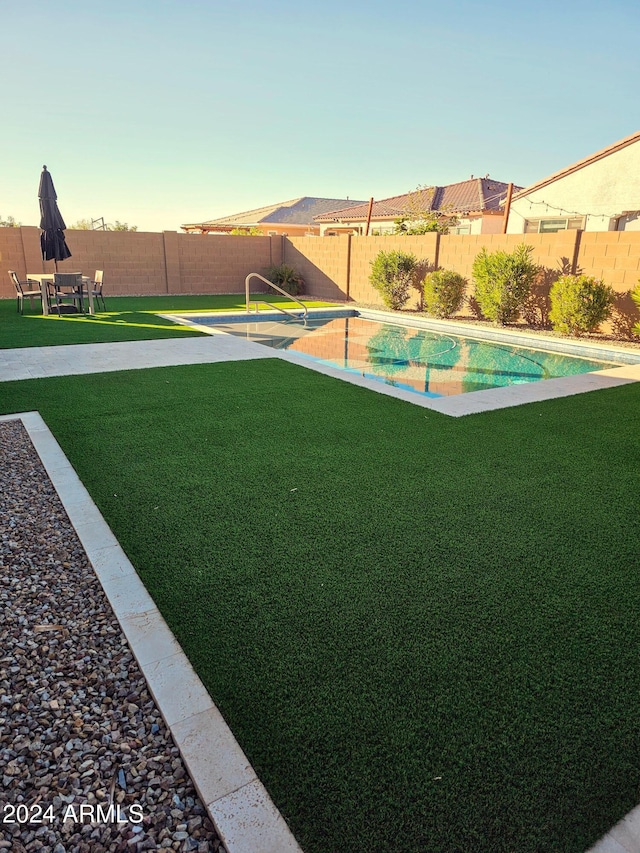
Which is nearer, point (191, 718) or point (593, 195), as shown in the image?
point (191, 718)

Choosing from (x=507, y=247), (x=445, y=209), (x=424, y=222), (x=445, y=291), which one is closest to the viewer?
(x=507, y=247)

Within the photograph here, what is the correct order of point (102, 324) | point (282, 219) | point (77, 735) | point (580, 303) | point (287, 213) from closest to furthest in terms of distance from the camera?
1. point (77, 735)
2. point (580, 303)
3. point (102, 324)
4. point (282, 219)
5. point (287, 213)

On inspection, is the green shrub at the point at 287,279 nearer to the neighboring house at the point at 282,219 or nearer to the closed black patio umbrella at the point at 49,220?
the closed black patio umbrella at the point at 49,220

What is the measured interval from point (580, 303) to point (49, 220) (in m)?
11.7

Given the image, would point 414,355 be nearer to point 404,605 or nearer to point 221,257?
point 404,605

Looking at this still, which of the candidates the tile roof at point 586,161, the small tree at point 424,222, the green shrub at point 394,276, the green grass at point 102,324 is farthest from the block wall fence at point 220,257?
the tile roof at point 586,161

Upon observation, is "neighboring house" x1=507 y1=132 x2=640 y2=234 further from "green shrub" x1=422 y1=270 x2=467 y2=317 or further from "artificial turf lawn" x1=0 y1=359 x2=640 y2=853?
"artificial turf lawn" x1=0 y1=359 x2=640 y2=853

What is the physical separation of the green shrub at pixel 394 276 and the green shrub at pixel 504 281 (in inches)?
95.8

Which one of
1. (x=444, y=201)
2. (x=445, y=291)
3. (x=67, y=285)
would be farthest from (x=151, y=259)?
(x=444, y=201)

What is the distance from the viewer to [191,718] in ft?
6.29

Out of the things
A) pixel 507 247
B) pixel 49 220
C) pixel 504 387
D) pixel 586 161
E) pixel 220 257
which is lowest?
pixel 504 387

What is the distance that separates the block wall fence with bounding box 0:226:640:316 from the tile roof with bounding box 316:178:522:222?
9.66 meters

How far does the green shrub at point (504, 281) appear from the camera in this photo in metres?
11.3

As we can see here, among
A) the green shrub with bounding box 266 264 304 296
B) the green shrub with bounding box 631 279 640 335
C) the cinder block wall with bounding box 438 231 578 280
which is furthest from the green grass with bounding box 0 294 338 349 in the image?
the green shrub with bounding box 631 279 640 335
